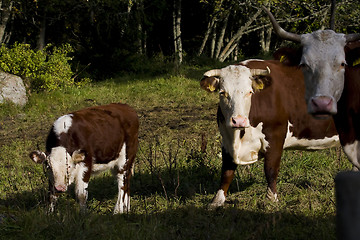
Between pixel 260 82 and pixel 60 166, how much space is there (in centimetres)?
269

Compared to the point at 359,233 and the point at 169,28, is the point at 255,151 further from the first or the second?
the point at 169,28

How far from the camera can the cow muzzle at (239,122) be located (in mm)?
5367

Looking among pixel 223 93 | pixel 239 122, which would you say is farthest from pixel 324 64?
pixel 223 93

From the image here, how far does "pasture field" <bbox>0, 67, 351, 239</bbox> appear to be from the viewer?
4.51 meters

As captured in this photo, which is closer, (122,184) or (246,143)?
(246,143)

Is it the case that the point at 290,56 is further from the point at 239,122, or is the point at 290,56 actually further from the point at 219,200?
the point at 219,200

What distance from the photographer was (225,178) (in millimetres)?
5934

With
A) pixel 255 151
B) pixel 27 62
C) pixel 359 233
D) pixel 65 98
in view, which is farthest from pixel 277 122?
pixel 27 62

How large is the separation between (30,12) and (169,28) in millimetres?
8843

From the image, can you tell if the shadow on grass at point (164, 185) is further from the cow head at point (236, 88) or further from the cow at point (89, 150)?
the cow head at point (236, 88)

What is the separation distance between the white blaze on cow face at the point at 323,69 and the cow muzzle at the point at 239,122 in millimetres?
1228

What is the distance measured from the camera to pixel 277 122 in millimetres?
5898

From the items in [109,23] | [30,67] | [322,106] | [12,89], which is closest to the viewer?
[322,106]

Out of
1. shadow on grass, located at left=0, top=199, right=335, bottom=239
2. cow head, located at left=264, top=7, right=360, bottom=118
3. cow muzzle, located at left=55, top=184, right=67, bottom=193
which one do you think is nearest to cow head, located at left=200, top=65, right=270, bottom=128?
shadow on grass, located at left=0, top=199, right=335, bottom=239
